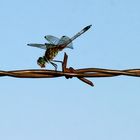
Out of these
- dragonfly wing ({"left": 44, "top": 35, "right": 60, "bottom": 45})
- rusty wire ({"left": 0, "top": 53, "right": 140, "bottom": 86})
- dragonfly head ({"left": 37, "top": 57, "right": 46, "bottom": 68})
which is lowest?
rusty wire ({"left": 0, "top": 53, "right": 140, "bottom": 86})

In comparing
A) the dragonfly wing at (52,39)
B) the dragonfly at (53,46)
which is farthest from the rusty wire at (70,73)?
the dragonfly wing at (52,39)

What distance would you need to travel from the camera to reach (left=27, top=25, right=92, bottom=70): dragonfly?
14.4ft

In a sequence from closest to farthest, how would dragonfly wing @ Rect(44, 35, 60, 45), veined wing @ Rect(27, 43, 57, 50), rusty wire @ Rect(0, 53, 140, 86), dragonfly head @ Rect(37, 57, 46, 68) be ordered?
Result: rusty wire @ Rect(0, 53, 140, 86) < dragonfly head @ Rect(37, 57, 46, 68) < veined wing @ Rect(27, 43, 57, 50) < dragonfly wing @ Rect(44, 35, 60, 45)

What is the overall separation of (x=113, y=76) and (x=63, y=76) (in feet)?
1.56

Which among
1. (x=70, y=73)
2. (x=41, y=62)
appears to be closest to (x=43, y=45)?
(x=41, y=62)

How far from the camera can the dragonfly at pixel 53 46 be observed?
4.38m

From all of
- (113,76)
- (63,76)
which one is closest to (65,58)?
(63,76)

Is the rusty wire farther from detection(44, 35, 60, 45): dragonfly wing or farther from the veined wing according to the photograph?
detection(44, 35, 60, 45): dragonfly wing

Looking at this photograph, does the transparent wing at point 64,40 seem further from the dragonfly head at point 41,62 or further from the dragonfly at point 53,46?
the dragonfly head at point 41,62

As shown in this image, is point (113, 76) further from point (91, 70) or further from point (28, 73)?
point (28, 73)

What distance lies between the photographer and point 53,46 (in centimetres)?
446

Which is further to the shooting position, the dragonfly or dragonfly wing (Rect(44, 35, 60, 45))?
dragonfly wing (Rect(44, 35, 60, 45))

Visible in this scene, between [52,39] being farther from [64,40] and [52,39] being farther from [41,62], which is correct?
[41,62]

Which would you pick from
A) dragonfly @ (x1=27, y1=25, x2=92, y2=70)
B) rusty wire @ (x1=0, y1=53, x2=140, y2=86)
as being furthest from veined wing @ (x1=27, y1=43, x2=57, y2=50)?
rusty wire @ (x1=0, y1=53, x2=140, y2=86)
